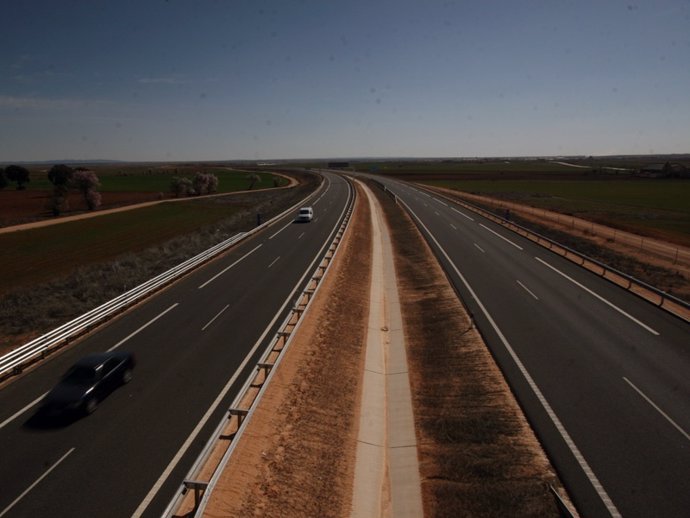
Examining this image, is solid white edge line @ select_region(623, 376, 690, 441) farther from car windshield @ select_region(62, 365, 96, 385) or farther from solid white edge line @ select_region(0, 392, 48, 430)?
solid white edge line @ select_region(0, 392, 48, 430)

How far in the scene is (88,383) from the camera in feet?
40.8

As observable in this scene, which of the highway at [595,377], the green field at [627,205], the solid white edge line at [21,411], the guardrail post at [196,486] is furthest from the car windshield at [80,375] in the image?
the green field at [627,205]

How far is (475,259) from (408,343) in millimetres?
14093

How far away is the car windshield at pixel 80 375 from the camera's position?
12.6m

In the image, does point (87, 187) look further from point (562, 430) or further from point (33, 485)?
point (562, 430)

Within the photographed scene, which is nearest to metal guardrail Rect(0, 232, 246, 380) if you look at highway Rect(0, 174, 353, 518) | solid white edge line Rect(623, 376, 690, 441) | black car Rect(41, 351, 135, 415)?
highway Rect(0, 174, 353, 518)

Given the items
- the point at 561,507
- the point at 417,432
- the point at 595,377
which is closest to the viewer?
the point at 561,507

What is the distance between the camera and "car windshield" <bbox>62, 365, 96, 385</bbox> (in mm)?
12559

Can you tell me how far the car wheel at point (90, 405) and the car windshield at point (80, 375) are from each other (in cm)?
59

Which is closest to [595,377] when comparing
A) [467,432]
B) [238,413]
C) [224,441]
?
[467,432]

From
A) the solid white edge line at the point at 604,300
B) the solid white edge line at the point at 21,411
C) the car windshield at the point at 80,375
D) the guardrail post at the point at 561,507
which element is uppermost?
the solid white edge line at the point at 604,300

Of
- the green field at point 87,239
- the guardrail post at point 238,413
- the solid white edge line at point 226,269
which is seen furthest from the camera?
the green field at point 87,239

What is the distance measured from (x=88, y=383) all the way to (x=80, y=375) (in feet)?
1.91

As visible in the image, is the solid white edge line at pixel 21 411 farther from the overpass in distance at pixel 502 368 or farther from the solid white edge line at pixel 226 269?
the solid white edge line at pixel 226 269
